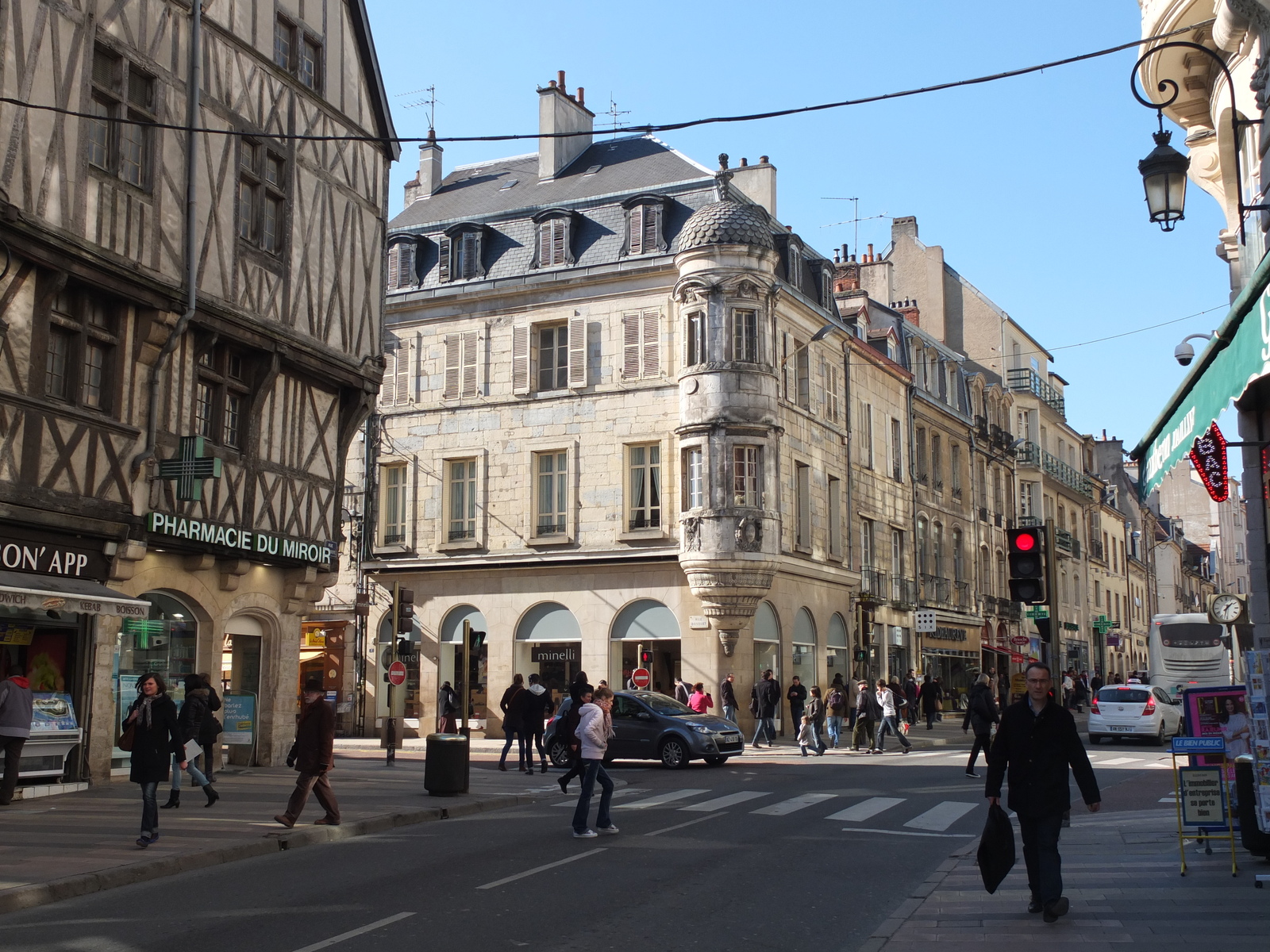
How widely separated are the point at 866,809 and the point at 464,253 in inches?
895

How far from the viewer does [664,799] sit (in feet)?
54.4

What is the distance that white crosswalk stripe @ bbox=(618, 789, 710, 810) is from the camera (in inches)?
618

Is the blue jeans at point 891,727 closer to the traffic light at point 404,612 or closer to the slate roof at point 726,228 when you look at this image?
the traffic light at point 404,612

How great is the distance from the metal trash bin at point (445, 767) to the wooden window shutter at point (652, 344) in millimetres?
16149

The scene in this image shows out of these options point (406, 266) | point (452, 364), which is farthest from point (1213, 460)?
point (406, 266)

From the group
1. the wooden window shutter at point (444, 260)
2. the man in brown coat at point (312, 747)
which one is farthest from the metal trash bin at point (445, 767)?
the wooden window shutter at point (444, 260)

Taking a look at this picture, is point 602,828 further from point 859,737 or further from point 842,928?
point 859,737

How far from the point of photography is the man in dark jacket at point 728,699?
2867 centimetres

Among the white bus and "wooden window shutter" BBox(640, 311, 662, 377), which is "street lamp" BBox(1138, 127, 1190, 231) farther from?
the white bus

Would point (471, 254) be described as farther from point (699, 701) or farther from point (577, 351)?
point (699, 701)

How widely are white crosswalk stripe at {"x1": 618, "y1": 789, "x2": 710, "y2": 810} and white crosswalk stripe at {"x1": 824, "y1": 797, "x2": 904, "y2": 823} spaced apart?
2.28 m

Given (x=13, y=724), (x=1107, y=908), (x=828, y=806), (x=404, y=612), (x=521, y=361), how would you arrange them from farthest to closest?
(x=521, y=361) → (x=404, y=612) → (x=828, y=806) → (x=13, y=724) → (x=1107, y=908)

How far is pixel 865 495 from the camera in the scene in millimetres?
36938

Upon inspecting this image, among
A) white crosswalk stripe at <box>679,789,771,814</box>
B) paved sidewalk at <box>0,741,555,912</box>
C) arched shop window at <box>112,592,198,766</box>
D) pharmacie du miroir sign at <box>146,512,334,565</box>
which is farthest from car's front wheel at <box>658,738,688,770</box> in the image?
arched shop window at <box>112,592,198,766</box>
